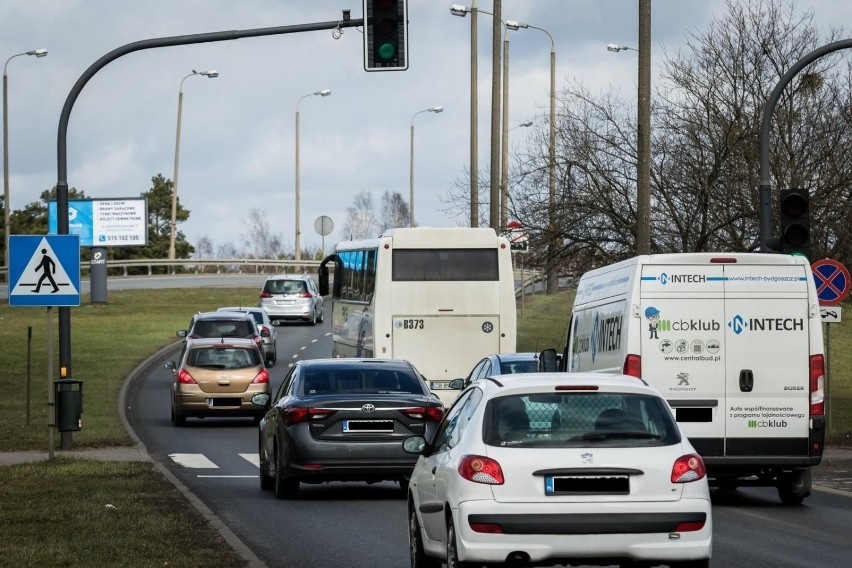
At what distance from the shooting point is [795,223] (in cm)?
2200

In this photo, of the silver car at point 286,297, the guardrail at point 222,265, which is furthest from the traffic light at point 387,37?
the guardrail at point 222,265

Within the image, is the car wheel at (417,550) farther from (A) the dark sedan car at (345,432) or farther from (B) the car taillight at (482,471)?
(A) the dark sedan car at (345,432)

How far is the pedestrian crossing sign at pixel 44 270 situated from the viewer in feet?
71.4

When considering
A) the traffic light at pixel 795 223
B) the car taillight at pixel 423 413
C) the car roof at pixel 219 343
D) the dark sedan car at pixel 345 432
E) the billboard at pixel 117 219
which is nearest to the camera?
the dark sedan car at pixel 345 432

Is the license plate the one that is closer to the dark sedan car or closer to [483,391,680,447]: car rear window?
the dark sedan car

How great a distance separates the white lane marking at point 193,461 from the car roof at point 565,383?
1305 cm

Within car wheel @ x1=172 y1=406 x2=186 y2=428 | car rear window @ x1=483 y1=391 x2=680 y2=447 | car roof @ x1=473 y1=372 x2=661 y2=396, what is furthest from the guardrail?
car rear window @ x1=483 y1=391 x2=680 y2=447

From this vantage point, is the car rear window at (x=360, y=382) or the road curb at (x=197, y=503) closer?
the road curb at (x=197, y=503)

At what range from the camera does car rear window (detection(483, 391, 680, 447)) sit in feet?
34.6

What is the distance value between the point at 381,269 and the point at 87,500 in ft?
47.8

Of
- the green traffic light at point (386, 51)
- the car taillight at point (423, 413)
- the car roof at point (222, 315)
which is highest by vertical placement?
the green traffic light at point (386, 51)

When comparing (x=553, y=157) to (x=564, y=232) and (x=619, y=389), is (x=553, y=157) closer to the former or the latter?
(x=564, y=232)

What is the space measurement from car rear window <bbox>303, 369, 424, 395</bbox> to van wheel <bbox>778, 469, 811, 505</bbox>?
4139 millimetres

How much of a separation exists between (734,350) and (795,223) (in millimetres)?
4734
